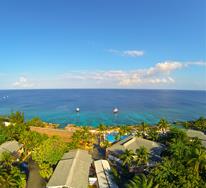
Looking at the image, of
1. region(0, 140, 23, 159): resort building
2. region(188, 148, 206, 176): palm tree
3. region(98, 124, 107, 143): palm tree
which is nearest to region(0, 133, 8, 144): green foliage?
region(0, 140, 23, 159): resort building

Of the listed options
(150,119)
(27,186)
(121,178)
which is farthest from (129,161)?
(150,119)

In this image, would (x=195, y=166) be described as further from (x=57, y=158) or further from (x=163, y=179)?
(x=57, y=158)

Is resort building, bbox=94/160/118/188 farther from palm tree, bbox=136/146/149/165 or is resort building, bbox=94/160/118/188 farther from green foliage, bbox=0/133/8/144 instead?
green foliage, bbox=0/133/8/144

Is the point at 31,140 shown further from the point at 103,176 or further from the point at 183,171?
the point at 183,171

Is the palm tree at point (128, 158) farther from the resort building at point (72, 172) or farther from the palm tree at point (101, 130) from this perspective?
the palm tree at point (101, 130)

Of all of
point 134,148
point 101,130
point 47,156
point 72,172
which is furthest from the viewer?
point 101,130

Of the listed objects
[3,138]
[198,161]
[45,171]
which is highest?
[198,161]

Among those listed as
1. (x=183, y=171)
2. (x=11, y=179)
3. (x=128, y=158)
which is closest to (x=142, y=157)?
(x=128, y=158)
